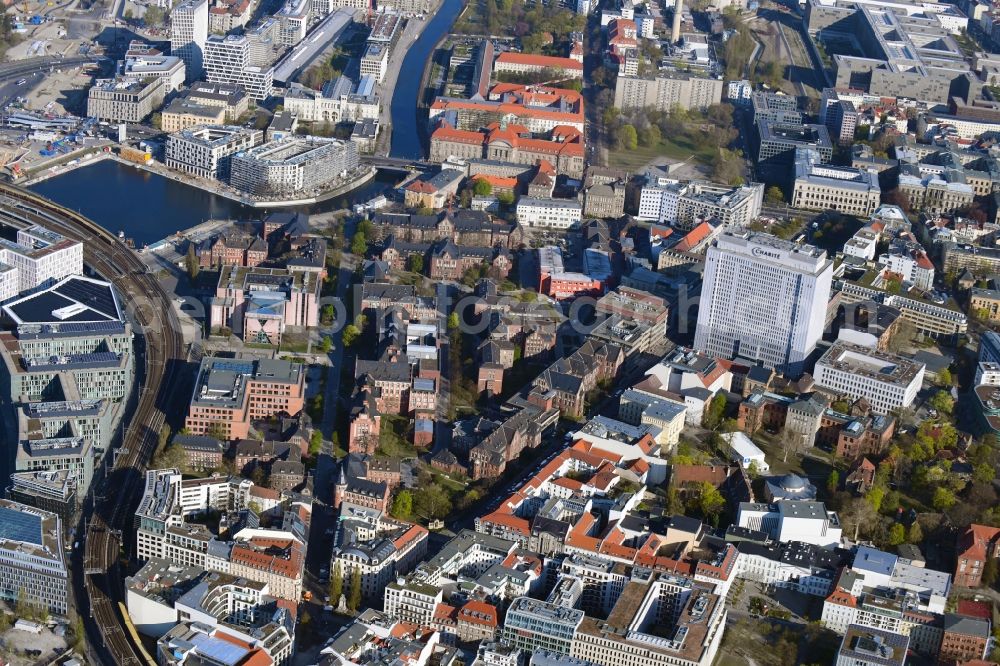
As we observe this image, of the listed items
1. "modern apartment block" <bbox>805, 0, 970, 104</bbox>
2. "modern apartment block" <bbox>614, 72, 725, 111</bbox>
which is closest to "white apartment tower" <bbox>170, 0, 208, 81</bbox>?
"modern apartment block" <bbox>614, 72, 725, 111</bbox>

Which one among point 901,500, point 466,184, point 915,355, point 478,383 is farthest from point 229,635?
point 466,184

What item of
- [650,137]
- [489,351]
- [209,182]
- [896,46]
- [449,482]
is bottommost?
[449,482]

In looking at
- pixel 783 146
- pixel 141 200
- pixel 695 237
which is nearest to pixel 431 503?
pixel 695 237

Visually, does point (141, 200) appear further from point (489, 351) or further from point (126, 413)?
point (489, 351)

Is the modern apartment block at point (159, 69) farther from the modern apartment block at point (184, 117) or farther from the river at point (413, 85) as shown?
the river at point (413, 85)

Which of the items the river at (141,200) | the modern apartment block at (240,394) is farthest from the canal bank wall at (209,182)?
the modern apartment block at (240,394)

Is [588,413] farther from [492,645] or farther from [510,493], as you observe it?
[492,645]
